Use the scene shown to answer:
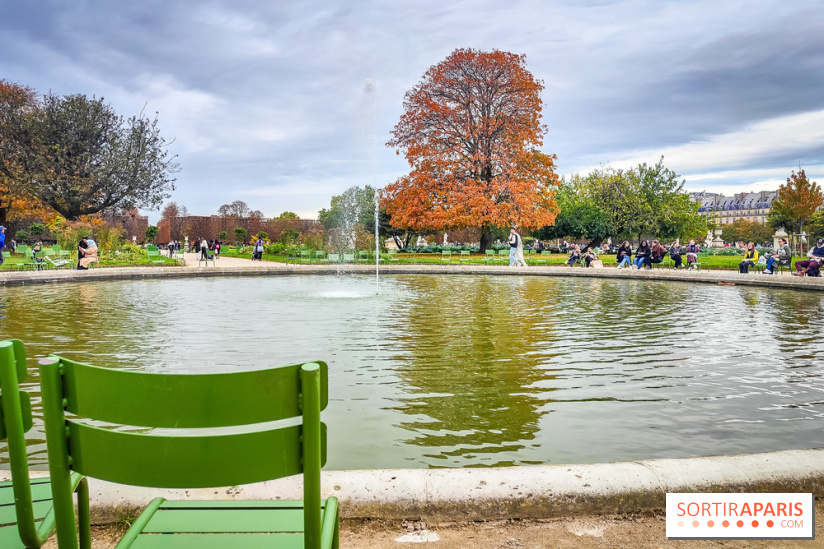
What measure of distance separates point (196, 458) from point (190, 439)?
0.23 feet

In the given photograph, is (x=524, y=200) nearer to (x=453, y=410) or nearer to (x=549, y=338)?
(x=549, y=338)

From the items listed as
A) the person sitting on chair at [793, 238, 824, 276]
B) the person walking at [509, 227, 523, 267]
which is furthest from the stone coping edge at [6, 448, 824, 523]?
the person walking at [509, 227, 523, 267]

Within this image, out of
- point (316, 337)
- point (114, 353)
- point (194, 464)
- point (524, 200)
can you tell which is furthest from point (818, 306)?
point (524, 200)

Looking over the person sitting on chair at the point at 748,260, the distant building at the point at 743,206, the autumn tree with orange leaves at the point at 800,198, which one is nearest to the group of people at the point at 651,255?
the person sitting on chair at the point at 748,260

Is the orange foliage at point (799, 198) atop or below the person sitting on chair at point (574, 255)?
atop

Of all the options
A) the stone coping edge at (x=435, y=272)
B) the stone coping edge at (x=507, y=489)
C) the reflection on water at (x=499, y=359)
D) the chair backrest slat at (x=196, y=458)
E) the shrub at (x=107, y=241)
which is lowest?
the reflection on water at (x=499, y=359)

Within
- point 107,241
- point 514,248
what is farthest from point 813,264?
point 107,241

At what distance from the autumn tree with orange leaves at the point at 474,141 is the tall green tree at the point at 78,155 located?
17.5 meters

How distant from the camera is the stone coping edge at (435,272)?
58.9 ft

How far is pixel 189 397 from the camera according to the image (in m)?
1.59

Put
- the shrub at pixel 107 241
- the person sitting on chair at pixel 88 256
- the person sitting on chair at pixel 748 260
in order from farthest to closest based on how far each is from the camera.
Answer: the shrub at pixel 107 241 < the person sitting on chair at pixel 88 256 < the person sitting on chair at pixel 748 260

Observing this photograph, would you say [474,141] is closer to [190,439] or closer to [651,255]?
[651,255]

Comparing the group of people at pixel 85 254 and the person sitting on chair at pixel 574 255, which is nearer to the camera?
the group of people at pixel 85 254

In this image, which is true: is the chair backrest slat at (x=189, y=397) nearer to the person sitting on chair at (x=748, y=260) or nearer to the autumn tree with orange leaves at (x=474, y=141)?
the person sitting on chair at (x=748, y=260)
